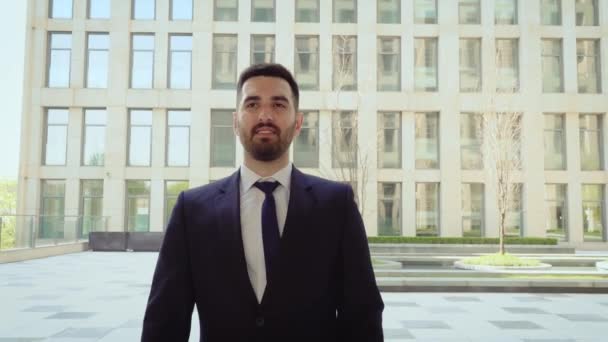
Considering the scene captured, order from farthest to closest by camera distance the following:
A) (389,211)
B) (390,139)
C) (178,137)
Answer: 1. (390,139)
2. (178,137)
3. (389,211)

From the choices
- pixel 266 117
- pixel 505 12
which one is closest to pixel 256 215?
pixel 266 117

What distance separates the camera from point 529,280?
12.0 m

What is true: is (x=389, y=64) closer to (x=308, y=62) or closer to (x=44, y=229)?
(x=308, y=62)

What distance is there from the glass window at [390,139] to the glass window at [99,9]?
54.5ft

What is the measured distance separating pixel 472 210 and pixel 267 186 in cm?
2841

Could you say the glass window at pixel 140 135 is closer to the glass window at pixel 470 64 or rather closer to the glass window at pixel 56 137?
the glass window at pixel 56 137

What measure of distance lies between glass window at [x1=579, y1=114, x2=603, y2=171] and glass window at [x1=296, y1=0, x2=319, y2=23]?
53.6ft

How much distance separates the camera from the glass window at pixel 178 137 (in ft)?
96.2

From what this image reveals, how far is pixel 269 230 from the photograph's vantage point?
2.22 meters

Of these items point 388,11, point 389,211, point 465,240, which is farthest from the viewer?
point 388,11

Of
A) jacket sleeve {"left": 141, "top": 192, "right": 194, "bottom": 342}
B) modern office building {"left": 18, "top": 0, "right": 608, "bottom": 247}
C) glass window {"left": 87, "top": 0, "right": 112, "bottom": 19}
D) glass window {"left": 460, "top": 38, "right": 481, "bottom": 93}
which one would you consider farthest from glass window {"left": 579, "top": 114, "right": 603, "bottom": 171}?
jacket sleeve {"left": 141, "top": 192, "right": 194, "bottom": 342}

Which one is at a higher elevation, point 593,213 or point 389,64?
point 389,64

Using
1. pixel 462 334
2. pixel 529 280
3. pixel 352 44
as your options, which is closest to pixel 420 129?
pixel 352 44

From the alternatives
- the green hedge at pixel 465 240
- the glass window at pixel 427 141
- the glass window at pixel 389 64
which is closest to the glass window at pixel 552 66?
the glass window at pixel 427 141
